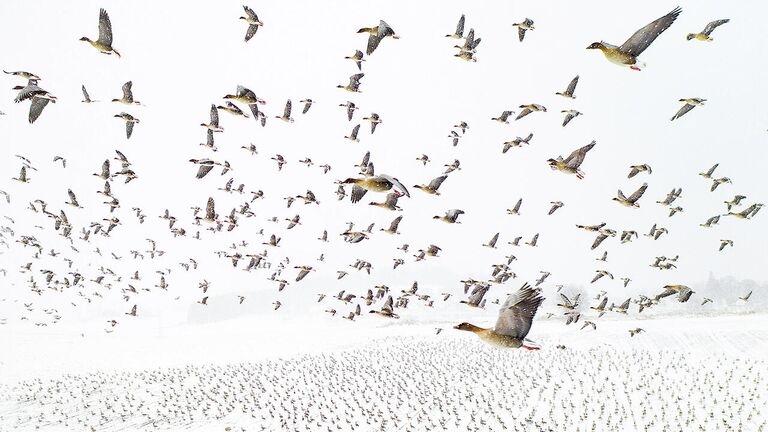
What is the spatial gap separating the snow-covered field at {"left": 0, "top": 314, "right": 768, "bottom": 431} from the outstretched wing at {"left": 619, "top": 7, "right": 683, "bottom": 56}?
1108 cm

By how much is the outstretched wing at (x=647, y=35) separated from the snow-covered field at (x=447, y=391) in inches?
436

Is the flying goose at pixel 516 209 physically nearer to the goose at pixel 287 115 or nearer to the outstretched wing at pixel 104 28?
the goose at pixel 287 115

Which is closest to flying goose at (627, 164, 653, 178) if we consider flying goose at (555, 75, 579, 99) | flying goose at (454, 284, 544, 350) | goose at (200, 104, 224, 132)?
flying goose at (555, 75, 579, 99)

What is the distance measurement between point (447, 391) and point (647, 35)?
48.7 feet

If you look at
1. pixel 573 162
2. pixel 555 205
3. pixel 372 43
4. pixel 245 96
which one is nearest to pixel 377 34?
pixel 372 43

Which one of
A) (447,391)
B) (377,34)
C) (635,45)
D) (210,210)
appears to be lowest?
(447,391)

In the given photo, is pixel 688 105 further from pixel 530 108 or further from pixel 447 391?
pixel 447 391

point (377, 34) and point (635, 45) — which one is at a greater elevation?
point (377, 34)

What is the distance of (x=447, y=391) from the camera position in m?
17.1

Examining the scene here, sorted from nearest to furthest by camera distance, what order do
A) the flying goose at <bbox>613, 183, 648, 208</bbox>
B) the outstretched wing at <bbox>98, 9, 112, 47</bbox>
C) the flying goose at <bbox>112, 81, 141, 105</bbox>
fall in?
the outstretched wing at <bbox>98, 9, 112, 47</bbox> → the flying goose at <bbox>613, 183, 648, 208</bbox> → the flying goose at <bbox>112, 81, 141, 105</bbox>

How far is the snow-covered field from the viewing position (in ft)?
47.5

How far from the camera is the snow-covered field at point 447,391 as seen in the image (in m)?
14.5

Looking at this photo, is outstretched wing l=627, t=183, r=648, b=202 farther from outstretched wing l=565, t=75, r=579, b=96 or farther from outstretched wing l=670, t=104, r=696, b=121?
outstretched wing l=565, t=75, r=579, b=96

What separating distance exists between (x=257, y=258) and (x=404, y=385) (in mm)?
7980
